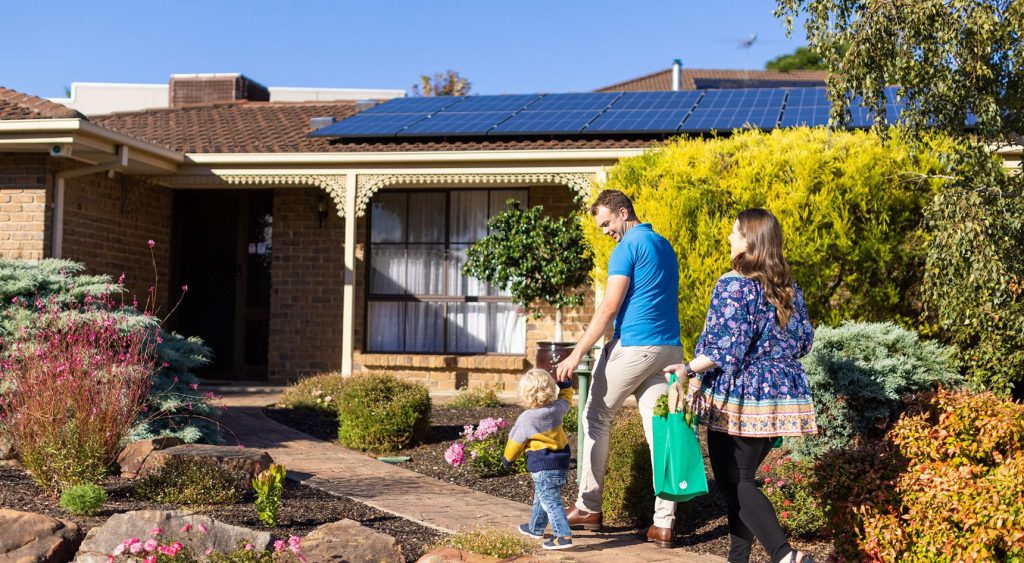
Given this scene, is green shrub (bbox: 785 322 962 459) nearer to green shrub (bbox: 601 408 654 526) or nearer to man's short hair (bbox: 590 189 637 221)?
green shrub (bbox: 601 408 654 526)

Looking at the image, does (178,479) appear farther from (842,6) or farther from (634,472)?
(842,6)

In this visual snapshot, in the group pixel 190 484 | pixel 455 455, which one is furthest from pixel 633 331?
pixel 190 484

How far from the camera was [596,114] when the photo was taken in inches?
524

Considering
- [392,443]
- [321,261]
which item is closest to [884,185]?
[392,443]

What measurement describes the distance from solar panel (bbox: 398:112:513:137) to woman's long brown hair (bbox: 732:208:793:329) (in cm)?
827

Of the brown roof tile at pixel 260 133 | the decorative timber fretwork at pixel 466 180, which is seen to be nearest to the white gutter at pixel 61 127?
the brown roof tile at pixel 260 133

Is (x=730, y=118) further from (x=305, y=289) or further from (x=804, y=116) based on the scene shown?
(x=305, y=289)

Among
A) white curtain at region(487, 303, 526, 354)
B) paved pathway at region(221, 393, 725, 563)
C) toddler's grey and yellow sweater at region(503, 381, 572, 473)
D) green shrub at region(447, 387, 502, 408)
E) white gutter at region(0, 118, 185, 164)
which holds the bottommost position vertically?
paved pathway at region(221, 393, 725, 563)

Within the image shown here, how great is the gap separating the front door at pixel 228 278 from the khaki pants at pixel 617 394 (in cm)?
955

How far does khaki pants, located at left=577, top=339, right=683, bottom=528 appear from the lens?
204 inches

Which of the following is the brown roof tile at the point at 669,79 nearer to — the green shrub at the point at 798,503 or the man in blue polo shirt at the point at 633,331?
the green shrub at the point at 798,503

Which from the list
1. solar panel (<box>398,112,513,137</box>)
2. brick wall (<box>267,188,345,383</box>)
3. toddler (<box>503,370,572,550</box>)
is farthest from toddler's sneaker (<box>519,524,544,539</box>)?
brick wall (<box>267,188,345,383</box>)

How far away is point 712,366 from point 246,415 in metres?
6.35

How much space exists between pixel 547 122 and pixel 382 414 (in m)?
5.54
